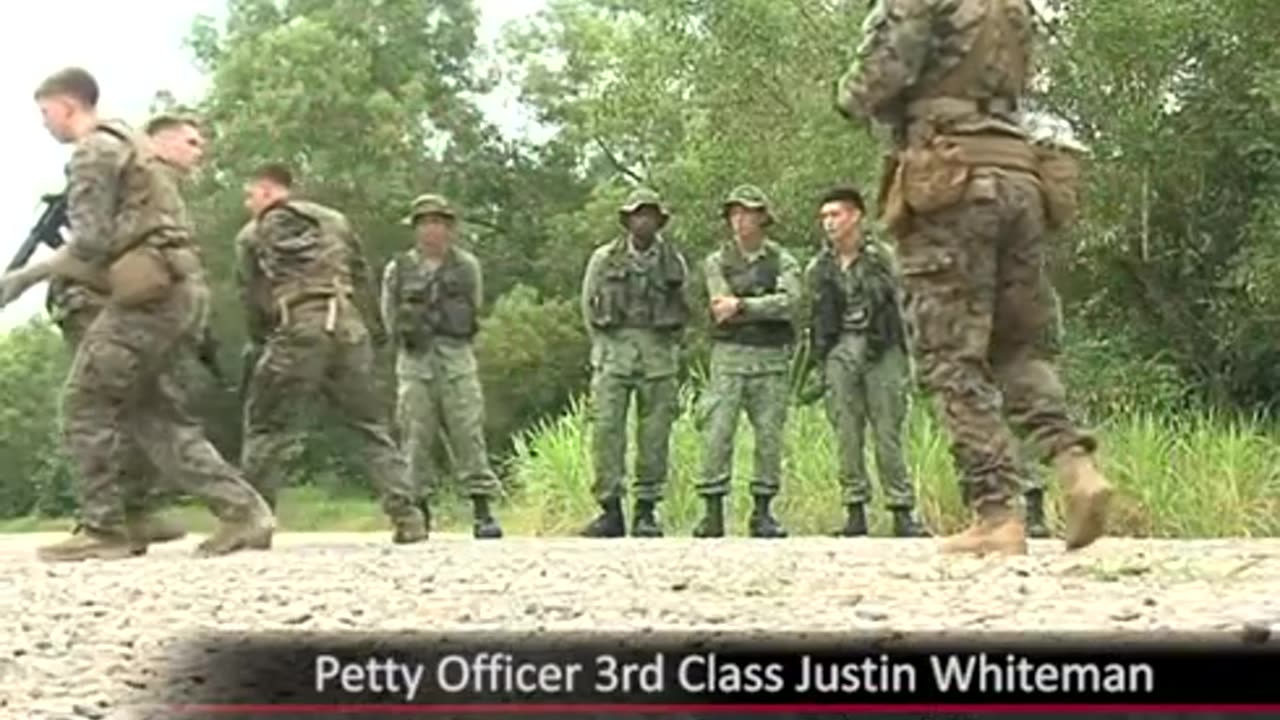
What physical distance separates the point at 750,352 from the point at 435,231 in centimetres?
107

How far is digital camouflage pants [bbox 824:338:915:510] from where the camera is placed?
694 centimetres

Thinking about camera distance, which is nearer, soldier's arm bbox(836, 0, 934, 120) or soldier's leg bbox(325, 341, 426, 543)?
soldier's arm bbox(836, 0, 934, 120)

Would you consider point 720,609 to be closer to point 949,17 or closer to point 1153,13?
point 949,17

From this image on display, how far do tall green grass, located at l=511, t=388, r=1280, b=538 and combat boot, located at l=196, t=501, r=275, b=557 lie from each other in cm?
246

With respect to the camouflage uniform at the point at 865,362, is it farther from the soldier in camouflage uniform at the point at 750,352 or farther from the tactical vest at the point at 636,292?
the tactical vest at the point at 636,292

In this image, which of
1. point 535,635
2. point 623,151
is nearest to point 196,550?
point 535,635

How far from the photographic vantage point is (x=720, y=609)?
2.54 m

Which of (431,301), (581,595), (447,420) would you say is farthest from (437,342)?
(581,595)

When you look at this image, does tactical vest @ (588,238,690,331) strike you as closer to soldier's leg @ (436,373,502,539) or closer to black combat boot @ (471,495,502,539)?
soldier's leg @ (436,373,502,539)

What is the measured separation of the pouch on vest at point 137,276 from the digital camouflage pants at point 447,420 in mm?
1908

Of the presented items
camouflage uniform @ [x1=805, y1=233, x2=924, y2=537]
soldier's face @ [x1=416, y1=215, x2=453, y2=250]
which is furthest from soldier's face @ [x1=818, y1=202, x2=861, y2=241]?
soldier's face @ [x1=416, y1=215, x2=453, y2=250]

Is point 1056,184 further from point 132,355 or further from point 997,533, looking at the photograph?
point 132,355

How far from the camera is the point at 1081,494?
411 centimetres

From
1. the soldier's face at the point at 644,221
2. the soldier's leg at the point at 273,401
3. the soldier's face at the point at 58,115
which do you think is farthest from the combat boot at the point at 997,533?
the soldier's face at the point at 644,221
